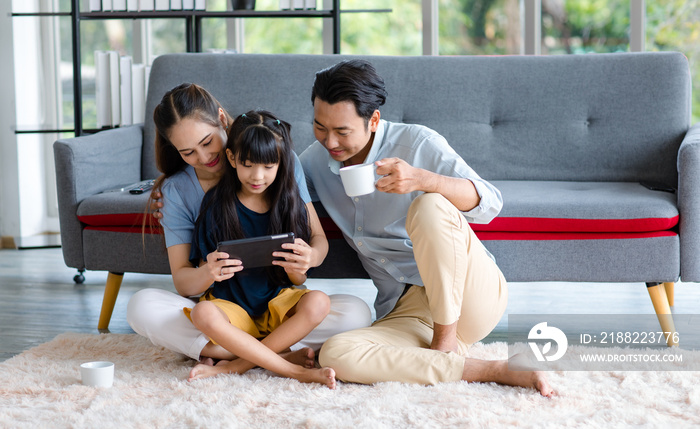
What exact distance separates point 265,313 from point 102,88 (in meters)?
1.79

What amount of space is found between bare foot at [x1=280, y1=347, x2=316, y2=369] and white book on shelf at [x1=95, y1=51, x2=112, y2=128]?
1.85 m

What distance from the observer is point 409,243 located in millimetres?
1853

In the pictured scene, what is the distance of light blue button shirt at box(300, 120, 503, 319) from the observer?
1796mm

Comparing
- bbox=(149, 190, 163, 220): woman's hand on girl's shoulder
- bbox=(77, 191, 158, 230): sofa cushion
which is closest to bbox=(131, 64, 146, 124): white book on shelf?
bbox=(77, 191, 158, 230): sofa cushion

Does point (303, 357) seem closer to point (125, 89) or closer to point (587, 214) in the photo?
point (587, 214)

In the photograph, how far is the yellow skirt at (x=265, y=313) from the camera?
1.77 m


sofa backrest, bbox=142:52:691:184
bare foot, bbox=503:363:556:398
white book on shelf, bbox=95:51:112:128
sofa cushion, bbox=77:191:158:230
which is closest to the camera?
bare foot, bbox=503:363:556:398

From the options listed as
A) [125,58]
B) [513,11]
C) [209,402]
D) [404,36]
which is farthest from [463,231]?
[404,36]

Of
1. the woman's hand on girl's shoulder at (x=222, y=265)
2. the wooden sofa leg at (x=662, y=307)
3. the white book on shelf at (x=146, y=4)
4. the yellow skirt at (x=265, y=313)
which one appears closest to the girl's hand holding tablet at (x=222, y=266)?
the woman's hand on girl's shoulder at (x=222, y=265)

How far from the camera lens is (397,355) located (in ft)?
5.38

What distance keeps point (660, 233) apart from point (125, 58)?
90.3 inches

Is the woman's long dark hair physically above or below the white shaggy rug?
above

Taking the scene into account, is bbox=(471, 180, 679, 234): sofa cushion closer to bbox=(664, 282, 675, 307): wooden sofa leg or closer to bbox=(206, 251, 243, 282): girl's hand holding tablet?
bbox=(664, 282, 675, 307): wooden sofa leg

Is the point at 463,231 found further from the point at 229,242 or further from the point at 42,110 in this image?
the point at 42,110
